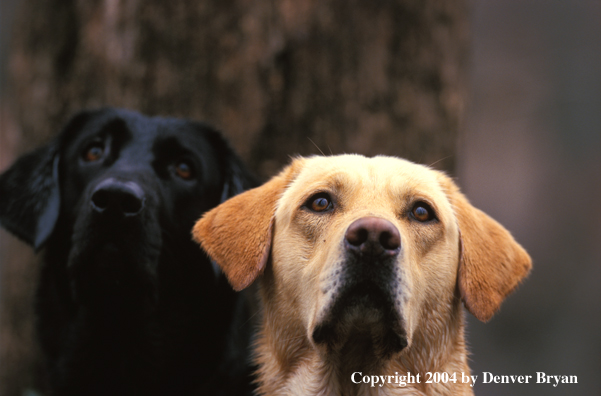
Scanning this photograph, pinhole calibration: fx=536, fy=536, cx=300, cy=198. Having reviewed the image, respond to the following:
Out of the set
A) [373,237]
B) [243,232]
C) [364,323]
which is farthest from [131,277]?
[373,237]

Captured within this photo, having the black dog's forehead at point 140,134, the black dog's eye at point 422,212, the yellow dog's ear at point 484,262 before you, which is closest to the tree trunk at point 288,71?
the black dog's forehead at point 140,134

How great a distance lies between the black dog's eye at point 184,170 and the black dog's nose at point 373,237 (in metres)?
1.47

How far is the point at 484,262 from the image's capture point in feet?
8.69

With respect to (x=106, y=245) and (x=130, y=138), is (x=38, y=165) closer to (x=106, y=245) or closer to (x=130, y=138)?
(x=130, y=138)

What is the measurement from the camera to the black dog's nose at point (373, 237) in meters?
2.17

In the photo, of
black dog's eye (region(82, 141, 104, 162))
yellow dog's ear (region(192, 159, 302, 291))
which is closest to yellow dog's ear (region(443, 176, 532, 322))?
yellow dog's ear (region(192, 159, 302, 291))

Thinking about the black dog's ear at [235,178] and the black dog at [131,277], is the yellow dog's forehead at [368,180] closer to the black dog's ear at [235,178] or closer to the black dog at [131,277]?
the black dog's ear at [235,178]

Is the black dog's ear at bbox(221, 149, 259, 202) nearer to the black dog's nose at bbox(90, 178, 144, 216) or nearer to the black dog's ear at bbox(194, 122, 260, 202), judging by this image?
the black dog's ear at bbox(194, 122, 260, 202)

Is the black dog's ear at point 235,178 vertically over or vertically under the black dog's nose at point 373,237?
under

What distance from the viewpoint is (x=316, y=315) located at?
93.9 inches

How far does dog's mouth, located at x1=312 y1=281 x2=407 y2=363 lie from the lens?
7.39ft

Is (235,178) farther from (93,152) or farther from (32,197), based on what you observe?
(32,197)

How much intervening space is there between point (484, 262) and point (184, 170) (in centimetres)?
184

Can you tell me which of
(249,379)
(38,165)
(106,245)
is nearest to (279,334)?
(249,379)
